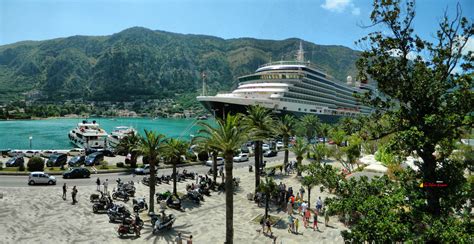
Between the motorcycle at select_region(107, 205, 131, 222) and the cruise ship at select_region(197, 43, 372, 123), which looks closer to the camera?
the motorcycle at select_region(107, 205, 131, 222)

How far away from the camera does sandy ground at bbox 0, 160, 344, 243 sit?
57.5ft

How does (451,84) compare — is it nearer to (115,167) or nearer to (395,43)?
(395,43)

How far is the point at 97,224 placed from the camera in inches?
763

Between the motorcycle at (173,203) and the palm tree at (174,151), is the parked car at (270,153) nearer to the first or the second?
the palm tree at (174,151)

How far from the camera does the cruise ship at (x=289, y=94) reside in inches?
2958

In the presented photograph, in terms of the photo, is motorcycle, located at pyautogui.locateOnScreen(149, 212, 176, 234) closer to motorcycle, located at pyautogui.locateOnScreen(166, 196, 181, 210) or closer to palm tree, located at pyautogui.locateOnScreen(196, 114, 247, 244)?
motorcycle, located at pyautogui.locateOnScreen(166, 196, 181, 210)

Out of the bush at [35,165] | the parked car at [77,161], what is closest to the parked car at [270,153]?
the parked car at [77,161]

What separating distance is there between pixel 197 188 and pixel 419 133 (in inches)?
740

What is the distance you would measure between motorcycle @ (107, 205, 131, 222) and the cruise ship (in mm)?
51006

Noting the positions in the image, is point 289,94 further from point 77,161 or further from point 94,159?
point 77,161

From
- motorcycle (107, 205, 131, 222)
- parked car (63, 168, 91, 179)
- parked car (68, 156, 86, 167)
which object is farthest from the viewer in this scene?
parked car (68, 156, 86, 167)

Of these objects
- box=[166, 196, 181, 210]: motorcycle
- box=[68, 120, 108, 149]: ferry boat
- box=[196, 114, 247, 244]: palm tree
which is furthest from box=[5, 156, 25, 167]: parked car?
box=[196, 114, 247, 244]: palm tree

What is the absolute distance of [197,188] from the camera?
2683 centimetres

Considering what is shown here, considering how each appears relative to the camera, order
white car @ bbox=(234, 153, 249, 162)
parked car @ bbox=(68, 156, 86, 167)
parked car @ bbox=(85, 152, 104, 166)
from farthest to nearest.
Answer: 1. white car @ bbox=(234, 153, 249, 162)
2. parked car @ bbox=(85, 152, 104, 166)
3. parked car @ bbox=(68, 156, 86, 167)
